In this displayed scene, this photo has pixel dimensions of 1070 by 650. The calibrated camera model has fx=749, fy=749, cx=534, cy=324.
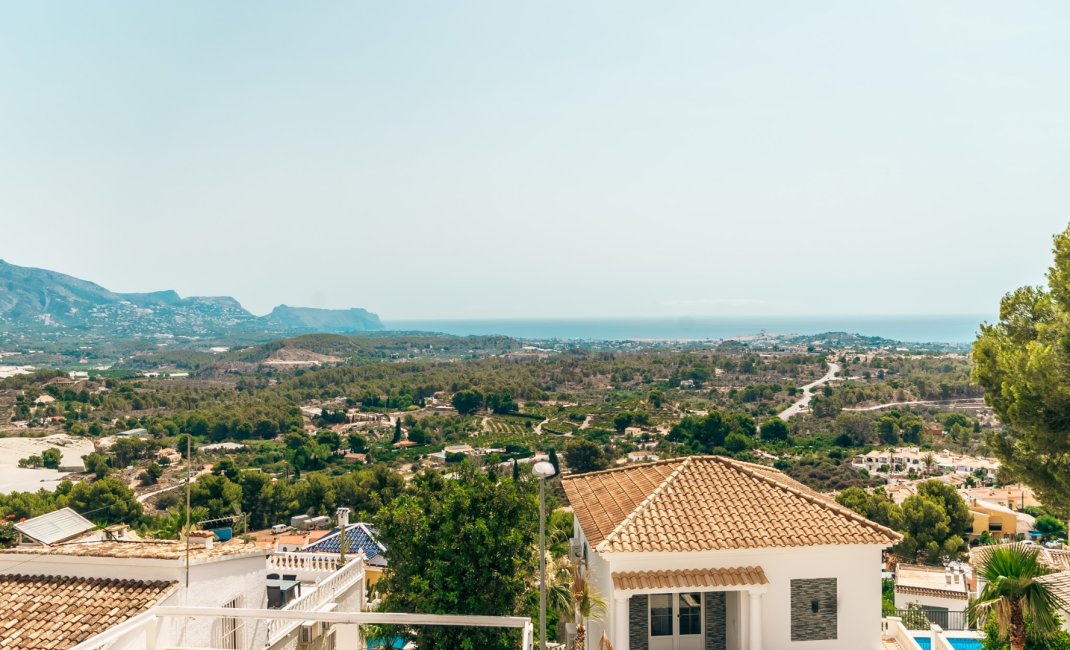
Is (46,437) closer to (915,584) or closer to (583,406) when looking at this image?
(583,406)

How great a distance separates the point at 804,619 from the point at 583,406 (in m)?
76.0

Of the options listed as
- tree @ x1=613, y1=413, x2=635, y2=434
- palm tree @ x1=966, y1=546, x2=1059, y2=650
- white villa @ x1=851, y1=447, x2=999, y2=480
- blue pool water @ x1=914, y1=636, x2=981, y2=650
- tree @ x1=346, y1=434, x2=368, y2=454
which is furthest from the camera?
tree @ x1=613, y1=413, x2=635, y2=434

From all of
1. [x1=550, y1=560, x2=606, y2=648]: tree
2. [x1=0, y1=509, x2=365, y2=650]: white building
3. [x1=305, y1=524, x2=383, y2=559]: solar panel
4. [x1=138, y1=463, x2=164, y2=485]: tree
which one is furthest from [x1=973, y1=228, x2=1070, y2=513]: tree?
[x1=138, y1=463, x2=164, y2=485]: tree

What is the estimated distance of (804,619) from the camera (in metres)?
11.4

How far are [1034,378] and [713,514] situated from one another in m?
5.02

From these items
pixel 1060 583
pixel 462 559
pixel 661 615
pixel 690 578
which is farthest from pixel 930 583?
pixel 462 559

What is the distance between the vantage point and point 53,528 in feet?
64.2

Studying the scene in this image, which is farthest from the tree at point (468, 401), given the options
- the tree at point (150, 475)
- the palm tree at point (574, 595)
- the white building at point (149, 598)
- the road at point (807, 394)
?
the white building at point (149, 598)

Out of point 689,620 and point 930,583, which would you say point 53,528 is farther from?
point 930,583

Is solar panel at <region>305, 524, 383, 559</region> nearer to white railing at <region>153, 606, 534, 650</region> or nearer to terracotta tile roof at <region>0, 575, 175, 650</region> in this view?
terracotta tile roof at <region>0, 575, 175, 650</region>

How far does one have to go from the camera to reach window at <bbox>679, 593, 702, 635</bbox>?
1167 centimetres

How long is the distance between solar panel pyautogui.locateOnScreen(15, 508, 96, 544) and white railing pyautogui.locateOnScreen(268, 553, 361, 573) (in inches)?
263

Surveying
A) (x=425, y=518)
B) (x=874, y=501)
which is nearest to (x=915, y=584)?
(x=874, y=501)

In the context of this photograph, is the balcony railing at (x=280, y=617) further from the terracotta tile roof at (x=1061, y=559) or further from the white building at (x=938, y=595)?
the white building at (x=938, y=595)
